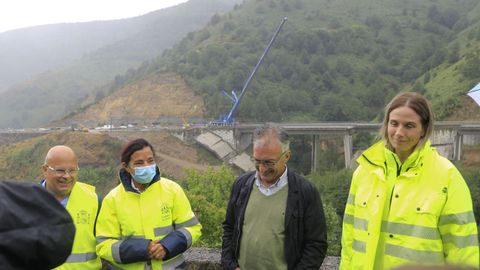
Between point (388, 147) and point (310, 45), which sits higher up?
point (310, 45)

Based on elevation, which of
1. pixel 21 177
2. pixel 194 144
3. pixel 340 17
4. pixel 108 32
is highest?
pixel 108 32

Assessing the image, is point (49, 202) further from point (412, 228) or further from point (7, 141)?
point (7, 141)

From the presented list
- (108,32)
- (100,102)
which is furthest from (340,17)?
(108,32)

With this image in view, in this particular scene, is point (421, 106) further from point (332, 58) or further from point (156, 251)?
point (332, 58)

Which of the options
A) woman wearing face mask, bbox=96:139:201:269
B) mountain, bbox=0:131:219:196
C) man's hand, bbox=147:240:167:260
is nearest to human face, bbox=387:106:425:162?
woman wearing face mask, bbox=96:139:201:269

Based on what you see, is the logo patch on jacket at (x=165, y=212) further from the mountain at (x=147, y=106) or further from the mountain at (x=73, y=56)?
the mountain at (x=73, y=56)

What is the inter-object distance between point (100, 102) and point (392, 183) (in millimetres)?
55019

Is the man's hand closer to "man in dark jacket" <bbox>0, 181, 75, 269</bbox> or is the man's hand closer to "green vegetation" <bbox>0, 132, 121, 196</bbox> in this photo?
"man in dark jacket" <bbox>0, 181, 75, 269</bbox>

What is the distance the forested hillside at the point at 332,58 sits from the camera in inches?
1956

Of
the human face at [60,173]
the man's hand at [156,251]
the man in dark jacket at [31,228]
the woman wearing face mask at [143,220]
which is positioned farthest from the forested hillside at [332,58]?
the man in dark jacket at [31,228]

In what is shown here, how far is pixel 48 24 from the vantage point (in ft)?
605

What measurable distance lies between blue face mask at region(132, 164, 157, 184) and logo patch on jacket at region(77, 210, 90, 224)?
43 centimetres

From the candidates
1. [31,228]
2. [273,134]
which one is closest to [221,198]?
[273,134]

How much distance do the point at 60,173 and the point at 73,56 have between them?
543ft
